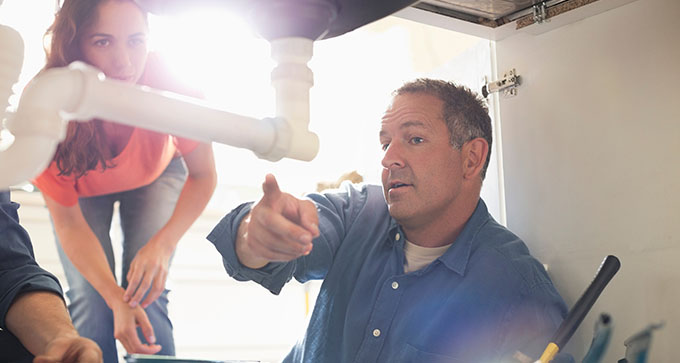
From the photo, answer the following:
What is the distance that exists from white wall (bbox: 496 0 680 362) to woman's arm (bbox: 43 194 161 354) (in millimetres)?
675

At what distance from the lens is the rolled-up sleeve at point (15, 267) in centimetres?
Answer: 72

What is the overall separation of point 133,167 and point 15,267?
251mm

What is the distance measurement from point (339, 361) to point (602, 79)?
2.00 feet

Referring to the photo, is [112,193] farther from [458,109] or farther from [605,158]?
[605,158]

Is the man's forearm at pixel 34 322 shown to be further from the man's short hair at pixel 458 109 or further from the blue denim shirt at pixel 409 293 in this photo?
the man's short hair at pixel 458 109

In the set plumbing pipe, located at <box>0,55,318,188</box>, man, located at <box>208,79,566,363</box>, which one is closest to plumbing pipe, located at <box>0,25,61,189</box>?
plumbing pipe, located at <box>0,55,318,188</box>

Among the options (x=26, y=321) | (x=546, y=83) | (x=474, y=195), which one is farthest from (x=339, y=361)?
(x=546, y=83)

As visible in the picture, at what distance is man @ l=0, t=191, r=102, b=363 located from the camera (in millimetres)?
671

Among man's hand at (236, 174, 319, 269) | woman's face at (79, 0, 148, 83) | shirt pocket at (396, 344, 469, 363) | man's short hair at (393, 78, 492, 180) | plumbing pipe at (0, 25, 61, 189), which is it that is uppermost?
woman's face at (79, 0, 148, 83)

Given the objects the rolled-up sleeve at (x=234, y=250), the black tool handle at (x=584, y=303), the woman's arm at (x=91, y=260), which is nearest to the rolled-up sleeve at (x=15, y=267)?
the woman's arm at (x=91, y=260)

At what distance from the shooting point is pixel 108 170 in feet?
3.09

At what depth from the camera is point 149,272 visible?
3.17 feet

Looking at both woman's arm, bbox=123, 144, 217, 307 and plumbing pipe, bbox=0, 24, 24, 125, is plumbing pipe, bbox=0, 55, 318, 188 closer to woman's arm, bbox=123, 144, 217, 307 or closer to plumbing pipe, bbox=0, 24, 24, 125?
plumbing pipe, bbox=0, 24, 24, 125

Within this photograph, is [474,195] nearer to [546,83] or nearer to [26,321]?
[546,83]
